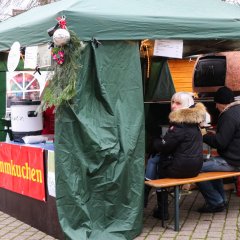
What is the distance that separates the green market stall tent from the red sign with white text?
1.87 ft

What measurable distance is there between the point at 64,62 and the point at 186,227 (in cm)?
234

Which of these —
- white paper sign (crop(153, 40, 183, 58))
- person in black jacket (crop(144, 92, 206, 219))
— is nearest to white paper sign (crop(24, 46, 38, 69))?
white paper sign (crop(153, 40, 183, 58))

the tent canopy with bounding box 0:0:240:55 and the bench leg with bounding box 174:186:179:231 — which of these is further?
the bench leg with bounding box 174:186:179:231

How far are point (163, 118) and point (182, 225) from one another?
266cm

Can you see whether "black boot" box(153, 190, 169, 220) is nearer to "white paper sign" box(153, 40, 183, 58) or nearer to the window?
"white paper sign" box(153, 40, 183, 58)

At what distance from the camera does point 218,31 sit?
220 inches

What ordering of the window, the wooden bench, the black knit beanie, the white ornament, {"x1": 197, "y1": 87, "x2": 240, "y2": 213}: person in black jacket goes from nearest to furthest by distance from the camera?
the white ornament → the wooden bench → {"x1": 197, "y1": 87, "x2": 240, "y2": 213}: person in black jacket → the black knit beanie → the window

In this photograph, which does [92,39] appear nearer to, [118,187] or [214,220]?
[118,187]

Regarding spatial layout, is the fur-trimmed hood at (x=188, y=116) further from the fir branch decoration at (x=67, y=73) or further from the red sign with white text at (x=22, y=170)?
the red sign with white text at (x=22, y=170)

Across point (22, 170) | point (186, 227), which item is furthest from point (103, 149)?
point (186, 227)

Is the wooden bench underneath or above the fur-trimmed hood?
underneath

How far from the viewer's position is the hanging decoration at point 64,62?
190 inches

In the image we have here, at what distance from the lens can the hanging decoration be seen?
4.82 m

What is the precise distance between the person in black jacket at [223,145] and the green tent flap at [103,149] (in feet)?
3.75
